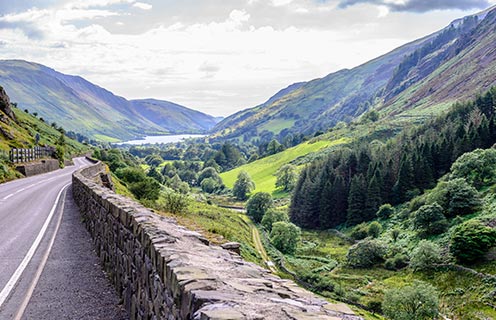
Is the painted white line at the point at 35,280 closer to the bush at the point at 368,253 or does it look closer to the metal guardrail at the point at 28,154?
the metal guardrail at the point at 28,154

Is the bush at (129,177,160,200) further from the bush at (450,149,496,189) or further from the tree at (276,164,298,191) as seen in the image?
the tree at (276,164,298,191)

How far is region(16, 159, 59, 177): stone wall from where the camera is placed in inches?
1774

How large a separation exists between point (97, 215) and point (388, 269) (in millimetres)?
66152

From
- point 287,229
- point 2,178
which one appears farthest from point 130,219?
point 287,229

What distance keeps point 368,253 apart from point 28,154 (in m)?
56.4

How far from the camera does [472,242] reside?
59.5 m

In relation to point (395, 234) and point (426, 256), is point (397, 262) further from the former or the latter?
point (395, 234)

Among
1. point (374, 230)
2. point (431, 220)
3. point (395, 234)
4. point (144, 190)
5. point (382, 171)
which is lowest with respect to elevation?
point (395, 234)

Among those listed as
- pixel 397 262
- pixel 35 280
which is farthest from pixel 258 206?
pixel 35 280

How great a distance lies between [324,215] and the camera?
115 m

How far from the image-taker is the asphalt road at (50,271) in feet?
31.4

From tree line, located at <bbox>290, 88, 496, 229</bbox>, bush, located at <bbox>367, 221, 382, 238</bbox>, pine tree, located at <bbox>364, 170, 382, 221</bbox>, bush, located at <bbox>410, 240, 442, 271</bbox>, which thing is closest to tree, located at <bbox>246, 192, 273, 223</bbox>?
tree line, located at <bbox>290, 88, 496, 229</bbox>

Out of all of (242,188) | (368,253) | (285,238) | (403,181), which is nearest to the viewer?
(368,253)

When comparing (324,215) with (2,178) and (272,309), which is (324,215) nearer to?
(2,178)
